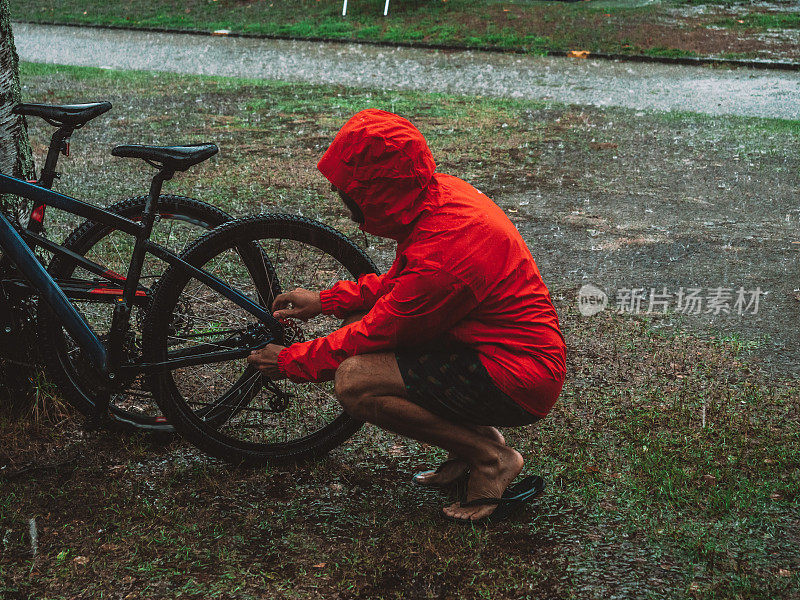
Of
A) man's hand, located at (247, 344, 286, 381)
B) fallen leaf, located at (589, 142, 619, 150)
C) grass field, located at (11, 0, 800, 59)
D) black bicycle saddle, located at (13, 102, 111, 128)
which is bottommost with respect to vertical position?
man's hand, located at (247, 344, 286, 381)

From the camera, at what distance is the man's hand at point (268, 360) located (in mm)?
3039

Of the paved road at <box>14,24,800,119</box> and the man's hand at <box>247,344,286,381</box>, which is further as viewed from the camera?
the paved road at <box>14,24,800,119</box>

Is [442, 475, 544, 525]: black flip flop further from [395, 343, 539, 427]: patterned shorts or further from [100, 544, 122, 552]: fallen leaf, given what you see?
[100, 544, 122, 552]: fallen leaf

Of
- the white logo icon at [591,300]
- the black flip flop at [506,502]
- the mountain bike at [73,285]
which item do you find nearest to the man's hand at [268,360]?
the mountain bike at [73,285]

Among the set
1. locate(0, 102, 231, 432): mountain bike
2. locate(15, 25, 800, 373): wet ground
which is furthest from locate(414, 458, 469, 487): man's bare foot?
locate(15, 25, 800, 373): wet ground

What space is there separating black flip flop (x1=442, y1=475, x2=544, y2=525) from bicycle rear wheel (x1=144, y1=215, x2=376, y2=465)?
606mm

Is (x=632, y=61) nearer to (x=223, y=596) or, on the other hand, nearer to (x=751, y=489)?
(x=751, y=489)

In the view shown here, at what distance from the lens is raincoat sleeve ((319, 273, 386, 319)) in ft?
10.3

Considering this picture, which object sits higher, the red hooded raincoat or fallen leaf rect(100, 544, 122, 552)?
the red hooded raincoat

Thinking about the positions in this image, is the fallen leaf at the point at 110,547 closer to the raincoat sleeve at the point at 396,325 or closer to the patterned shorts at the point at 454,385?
the raincoat sleeve at the point at 396,325

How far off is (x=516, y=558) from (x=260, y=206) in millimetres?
4221

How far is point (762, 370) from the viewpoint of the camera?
4160 mm

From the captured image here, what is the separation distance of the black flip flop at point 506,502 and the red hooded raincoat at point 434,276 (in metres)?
0.34

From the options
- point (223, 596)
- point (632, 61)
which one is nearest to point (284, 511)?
point (223, 596)
